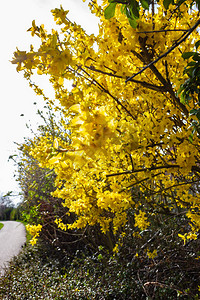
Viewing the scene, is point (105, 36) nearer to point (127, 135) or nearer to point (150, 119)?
point (150, 119)

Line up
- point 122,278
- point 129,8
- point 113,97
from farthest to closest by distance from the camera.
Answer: point 122,278
point 113,97
point 129,8

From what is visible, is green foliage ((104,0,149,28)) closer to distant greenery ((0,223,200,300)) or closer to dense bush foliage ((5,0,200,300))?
dense bush foliage ((5,0,200,300))

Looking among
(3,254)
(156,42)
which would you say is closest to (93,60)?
(156,42)

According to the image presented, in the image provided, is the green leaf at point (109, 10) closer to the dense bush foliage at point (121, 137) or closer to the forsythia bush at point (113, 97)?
the dense bush foliage at point (121, 137)

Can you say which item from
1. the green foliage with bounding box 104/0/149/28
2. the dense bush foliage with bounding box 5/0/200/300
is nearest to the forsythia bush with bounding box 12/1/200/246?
the dense bush foliage with bounding box 5/0/200/300

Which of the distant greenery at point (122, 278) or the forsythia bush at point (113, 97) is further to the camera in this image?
the distant greenery at point (122, 278)

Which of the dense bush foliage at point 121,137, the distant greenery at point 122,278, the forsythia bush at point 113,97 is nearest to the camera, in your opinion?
the forsythia bush at point 113,97

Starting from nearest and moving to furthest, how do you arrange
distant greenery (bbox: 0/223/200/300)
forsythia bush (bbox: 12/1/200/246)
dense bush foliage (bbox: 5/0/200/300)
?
forsythia bush (bbox: 12/1/200/246)
dense bush foliage (bbox: 5/0/200/300)
distant greenery (bbox: 0/223/200/300)

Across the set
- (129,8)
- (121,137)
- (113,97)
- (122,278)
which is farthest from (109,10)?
(122,278)

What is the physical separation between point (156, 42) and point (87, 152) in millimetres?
1000

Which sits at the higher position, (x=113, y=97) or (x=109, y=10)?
(x=109, y=10)

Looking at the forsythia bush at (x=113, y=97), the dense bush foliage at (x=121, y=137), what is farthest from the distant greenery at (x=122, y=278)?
the forsythia bush at (x=113, y=97)

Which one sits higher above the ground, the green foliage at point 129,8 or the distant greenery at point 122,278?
the green foliage at point 129,8

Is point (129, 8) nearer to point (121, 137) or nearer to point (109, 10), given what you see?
point (109, 10)
